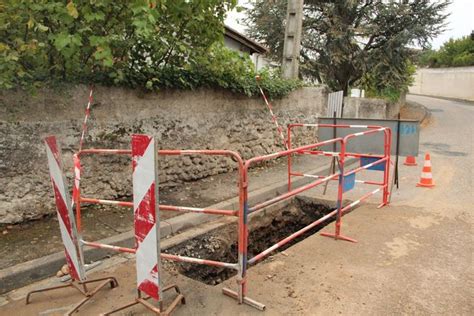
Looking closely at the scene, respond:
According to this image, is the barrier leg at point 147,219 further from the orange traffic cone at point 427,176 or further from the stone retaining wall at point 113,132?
the orange traffic cone at point 427,176

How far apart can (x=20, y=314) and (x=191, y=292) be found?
1384 mm

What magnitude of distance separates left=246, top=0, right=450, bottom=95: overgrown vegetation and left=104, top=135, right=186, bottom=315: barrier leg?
49.8ft

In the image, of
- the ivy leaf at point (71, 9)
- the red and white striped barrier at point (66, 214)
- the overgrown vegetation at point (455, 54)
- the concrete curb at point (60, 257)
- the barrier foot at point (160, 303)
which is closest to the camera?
the barrier foot at point (160, 303)

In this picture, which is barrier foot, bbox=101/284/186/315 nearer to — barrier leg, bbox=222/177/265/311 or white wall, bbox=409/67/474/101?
barrier leg, bbox=222/177/265/311

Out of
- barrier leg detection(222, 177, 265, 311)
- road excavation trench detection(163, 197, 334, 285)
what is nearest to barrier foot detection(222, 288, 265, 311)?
barrier leg detection(222, 177, 265, 311)

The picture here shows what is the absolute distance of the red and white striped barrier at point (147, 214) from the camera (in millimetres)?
2752

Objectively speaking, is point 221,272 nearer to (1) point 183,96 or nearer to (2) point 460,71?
(1) point 183,96

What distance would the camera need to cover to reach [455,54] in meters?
36.7

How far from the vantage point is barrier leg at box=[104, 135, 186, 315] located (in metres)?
2.75

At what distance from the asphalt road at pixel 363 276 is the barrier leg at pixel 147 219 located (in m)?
0.30

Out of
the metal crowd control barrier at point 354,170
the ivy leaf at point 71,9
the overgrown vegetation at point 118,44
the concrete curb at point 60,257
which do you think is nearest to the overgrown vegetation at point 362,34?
the overgrown vegetation at point 118,44

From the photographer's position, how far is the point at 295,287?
3385mm

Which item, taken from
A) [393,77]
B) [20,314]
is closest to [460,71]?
[393,77]

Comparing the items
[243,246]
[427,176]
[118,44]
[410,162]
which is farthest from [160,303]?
[410,162]
